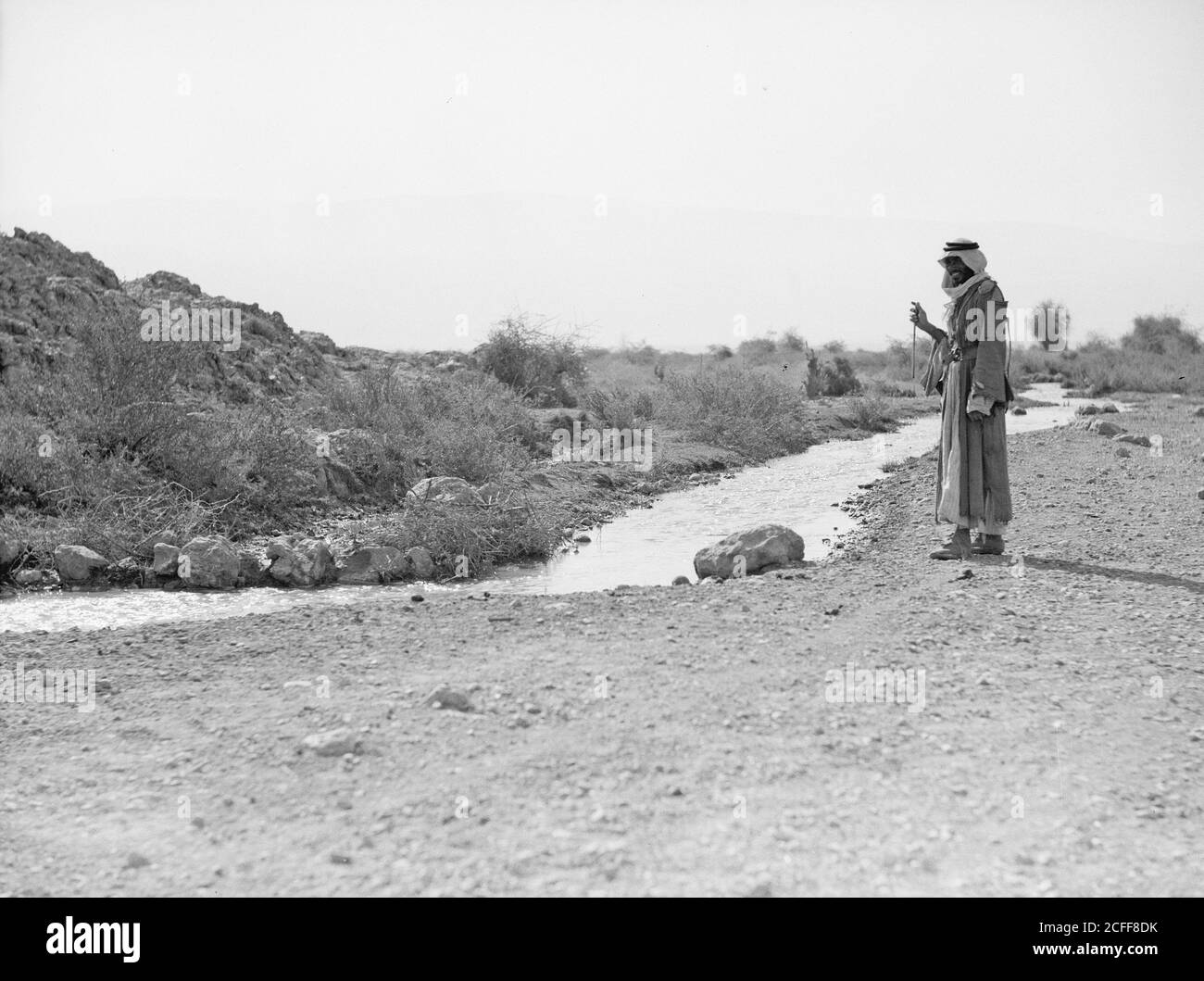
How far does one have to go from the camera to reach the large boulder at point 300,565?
7871 millimetres

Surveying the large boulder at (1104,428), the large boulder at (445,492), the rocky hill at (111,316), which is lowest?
the large boulder at (445,492)

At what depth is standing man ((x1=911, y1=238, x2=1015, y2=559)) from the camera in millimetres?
6848

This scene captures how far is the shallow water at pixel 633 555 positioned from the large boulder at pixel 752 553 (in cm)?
41

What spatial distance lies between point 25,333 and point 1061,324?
4023cm

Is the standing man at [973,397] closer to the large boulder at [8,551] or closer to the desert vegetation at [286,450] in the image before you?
the desert vegetation at [286,450]

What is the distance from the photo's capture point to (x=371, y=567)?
8062 millimetres

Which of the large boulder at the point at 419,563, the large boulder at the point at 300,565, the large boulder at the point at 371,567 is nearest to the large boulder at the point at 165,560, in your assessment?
the large boulder at the point at 300,565

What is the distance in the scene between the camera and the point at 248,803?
3326 millimetres

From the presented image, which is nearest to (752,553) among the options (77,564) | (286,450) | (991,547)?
(991,547)

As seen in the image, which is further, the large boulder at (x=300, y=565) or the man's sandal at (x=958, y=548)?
the large boulder at (x=300, y=565)

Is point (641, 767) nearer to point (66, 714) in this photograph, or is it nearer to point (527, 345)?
point (66, 714)

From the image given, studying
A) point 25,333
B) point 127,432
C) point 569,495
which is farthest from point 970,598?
point 25,333

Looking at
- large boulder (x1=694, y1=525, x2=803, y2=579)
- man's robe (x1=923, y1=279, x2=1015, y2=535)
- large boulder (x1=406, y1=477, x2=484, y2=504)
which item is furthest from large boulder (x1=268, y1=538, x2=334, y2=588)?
man's robe (x1=923, y1=279, x2=1015, y2=535)

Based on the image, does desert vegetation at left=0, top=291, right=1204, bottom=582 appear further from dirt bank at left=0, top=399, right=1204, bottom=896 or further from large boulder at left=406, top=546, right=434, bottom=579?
dirt bank at left=0, top=399, right=1204, bottom=896
